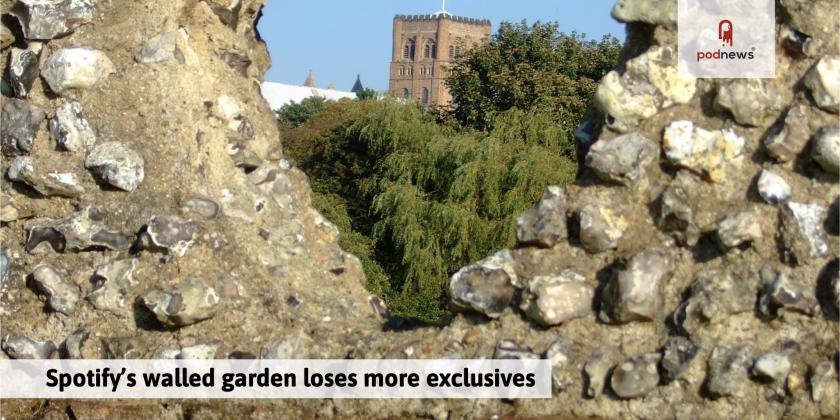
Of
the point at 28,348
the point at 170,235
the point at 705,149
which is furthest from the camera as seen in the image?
the point at 28,348

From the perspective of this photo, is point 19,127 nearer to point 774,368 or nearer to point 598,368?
point 598,368

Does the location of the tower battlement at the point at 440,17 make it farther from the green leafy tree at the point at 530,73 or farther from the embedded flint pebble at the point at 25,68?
the embedded flint pebble at the point at 25,68

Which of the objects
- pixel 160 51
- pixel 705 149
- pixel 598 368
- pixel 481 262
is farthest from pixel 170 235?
pixel 705 149

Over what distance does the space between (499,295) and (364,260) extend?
893 cm

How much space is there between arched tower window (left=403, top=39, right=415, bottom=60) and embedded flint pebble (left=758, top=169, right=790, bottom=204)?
95.3m

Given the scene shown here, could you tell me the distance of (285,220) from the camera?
4.50m

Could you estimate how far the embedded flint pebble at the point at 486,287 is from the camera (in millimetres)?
3658

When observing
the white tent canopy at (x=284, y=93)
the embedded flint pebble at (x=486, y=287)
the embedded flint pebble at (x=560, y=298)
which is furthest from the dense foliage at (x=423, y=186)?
the white tent canopy at (x=284, y=93)

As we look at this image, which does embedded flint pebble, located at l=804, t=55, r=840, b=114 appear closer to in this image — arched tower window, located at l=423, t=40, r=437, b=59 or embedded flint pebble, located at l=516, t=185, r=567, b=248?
embedded flint pebble, located at l=516, t=185, r=567, b=248

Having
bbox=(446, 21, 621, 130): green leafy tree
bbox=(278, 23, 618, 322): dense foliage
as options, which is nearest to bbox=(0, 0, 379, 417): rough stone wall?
bbox=(278, 23, 618, 322): dense foliage

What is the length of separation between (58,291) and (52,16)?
3.25ft

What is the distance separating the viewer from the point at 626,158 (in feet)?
11.7

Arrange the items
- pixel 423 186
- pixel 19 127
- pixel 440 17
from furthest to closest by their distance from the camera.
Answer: pixel 440 17
pixel 423 186
pixel 19 127

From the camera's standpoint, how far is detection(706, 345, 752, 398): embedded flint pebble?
3270 mm
